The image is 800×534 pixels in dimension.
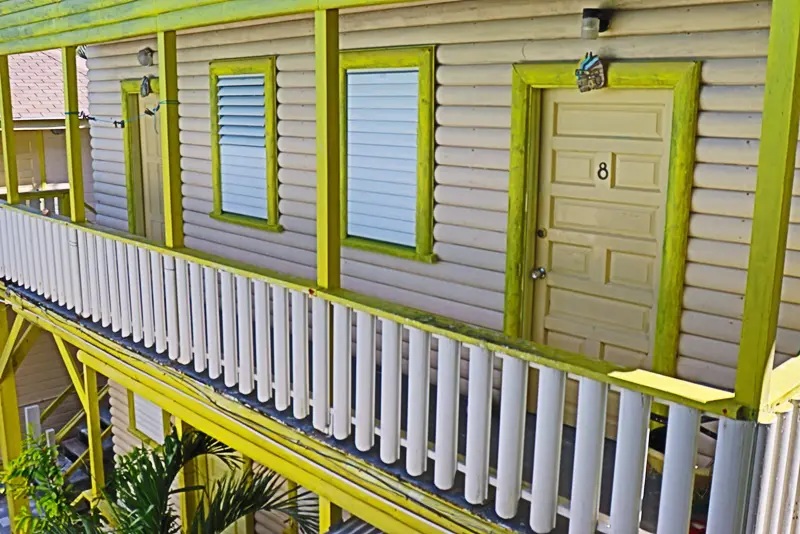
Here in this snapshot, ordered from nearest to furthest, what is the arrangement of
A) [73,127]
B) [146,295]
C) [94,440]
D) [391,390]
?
1. [391,390]
2. [146,295]
3. [73,127]
4. [94,440]

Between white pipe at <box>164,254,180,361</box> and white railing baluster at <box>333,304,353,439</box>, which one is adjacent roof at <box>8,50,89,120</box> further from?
white railing baluster at <box>333,304,353,439</box>

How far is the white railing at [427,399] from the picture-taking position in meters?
2.87

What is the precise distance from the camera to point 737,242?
3984 mm

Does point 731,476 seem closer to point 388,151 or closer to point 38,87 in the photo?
point 388,151

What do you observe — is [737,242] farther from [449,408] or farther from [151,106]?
[151,106]

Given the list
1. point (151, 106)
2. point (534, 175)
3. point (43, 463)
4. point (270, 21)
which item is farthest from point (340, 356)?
point (151, 106)

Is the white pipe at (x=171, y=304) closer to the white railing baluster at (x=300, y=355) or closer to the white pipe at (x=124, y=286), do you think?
the white pipe at (x=124, y=286)

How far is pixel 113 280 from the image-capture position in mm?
6102

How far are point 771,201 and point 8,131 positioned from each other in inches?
297

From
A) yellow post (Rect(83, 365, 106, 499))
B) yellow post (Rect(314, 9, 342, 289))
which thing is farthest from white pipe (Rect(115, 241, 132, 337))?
yellow post (Rect(314, 9, 342, 289))

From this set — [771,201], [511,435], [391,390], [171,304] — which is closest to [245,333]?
[171,304]

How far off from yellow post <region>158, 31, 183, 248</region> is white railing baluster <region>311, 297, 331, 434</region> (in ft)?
5.43

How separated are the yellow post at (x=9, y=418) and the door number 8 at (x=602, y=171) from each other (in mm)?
7006

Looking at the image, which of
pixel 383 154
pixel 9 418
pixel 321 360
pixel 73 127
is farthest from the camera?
pixel 9 418
